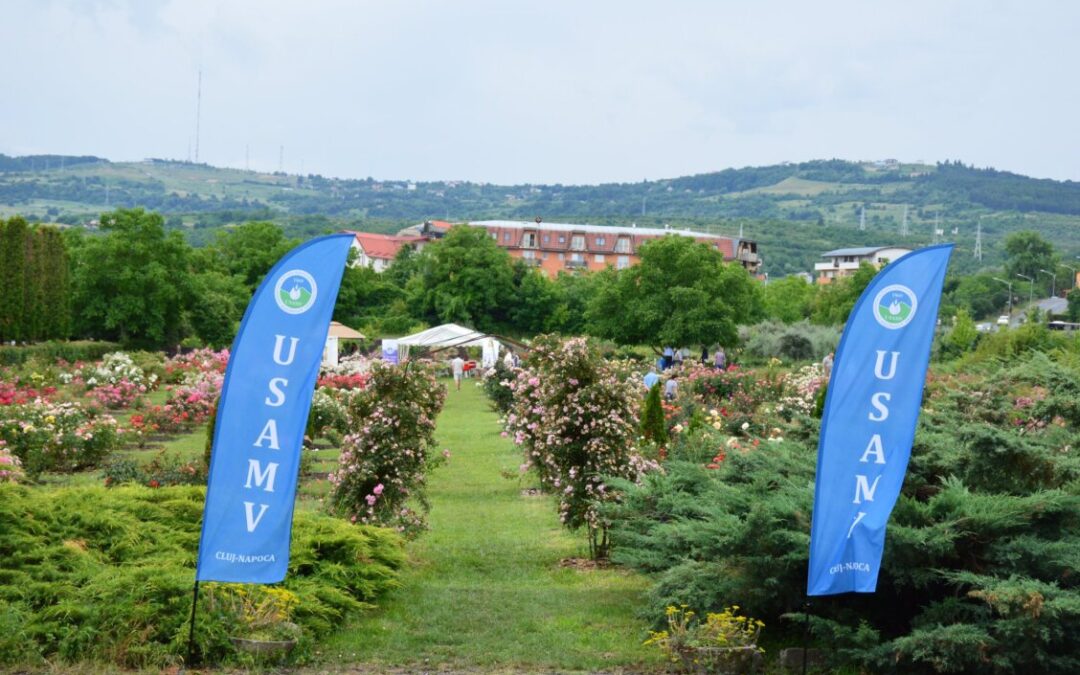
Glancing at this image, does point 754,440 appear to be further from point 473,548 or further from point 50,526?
point 50,526

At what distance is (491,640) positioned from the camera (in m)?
8.78

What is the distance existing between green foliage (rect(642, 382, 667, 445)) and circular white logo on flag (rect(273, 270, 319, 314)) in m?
11.8

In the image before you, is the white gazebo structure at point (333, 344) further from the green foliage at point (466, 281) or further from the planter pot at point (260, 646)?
the planter pot at point (260, 646)

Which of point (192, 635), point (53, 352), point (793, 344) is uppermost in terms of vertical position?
point (192, 635)

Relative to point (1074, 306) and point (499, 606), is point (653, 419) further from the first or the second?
point (1074, 306)

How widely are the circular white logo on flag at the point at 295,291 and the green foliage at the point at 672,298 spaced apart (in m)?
52.3

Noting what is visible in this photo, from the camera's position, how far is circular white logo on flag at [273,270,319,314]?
7281 mm

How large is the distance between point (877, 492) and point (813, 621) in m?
1.18

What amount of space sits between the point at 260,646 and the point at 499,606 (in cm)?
235

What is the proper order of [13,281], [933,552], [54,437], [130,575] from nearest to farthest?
[933,552], [130,575], [54,437], [13,281]

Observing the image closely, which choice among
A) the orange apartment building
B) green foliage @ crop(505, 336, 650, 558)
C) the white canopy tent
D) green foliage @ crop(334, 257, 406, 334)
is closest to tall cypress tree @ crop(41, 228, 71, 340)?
the white canopy tent

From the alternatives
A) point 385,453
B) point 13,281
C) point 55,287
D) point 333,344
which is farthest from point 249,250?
point 385,453

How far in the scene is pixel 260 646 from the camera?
26.5 ft

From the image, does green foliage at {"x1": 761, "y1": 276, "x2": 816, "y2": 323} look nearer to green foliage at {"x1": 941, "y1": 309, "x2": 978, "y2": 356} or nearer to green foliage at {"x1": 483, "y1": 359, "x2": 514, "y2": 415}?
green foliage at {"x1": 941, "y1": 309, "x2": 978, "y2": 356}
